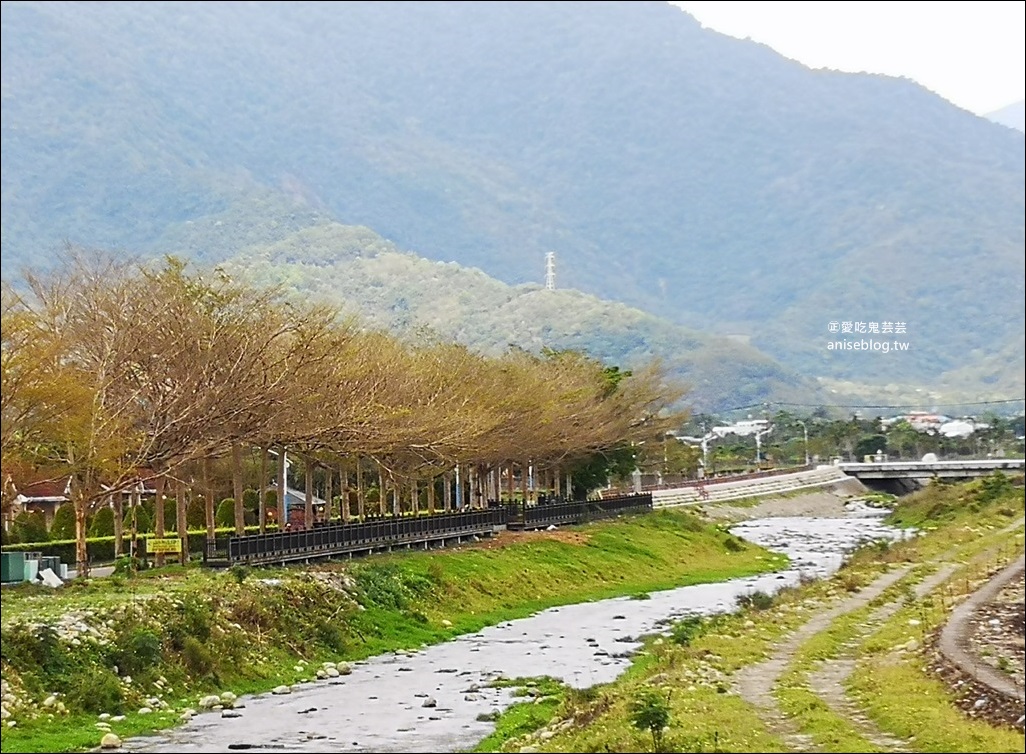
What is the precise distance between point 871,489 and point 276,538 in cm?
10048

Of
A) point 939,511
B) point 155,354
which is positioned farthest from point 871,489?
point 155,354

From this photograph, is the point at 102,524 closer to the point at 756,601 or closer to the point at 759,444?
the point at 756,601

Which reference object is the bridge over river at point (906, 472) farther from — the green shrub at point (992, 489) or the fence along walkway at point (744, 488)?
the green shrub at point (992, 489)

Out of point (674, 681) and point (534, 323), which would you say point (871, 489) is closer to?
point (534, 323)

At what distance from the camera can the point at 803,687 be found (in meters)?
27.7

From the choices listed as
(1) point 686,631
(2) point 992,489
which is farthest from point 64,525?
(2) point 992,489

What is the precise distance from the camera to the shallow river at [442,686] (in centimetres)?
2647

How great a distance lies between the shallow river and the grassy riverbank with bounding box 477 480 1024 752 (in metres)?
1.34

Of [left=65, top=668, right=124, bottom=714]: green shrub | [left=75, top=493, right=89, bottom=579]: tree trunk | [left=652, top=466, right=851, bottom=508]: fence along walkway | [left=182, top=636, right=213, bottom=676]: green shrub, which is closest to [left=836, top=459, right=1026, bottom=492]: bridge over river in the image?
[left=652, top=466, right=851, bottom=508]: fence along walkway

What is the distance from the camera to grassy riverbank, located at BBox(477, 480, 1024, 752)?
2117cm

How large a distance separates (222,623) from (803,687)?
15.0 m

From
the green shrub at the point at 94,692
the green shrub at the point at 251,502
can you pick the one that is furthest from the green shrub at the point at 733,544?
the green shrub at the point at 94,692

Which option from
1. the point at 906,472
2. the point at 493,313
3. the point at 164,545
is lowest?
the point at 164,545

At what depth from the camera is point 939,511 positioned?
8550cm
